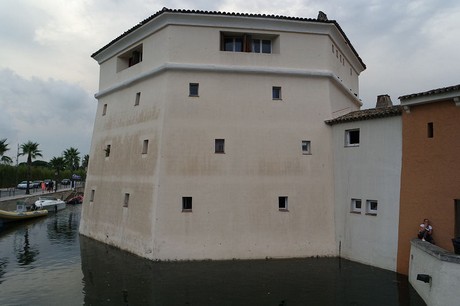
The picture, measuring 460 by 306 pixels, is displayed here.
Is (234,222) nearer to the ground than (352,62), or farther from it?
nearer to the ground

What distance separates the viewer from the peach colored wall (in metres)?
12.1

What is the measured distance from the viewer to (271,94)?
56.6ft

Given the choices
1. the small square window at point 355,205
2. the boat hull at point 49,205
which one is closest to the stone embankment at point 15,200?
the boat hull at point 49,205

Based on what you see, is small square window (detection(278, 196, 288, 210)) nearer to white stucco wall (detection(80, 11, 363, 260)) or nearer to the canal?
white stucco wall (detection(80, 11, 363, 260))

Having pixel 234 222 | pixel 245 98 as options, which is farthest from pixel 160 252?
pixel 245 98

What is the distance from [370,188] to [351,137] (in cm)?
273

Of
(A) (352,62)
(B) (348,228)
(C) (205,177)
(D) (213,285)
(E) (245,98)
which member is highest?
(A) (352,62)

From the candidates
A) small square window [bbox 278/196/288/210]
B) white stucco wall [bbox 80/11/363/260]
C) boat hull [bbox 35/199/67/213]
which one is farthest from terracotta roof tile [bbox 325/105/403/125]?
boat hull [bbox 35/199/67/213]

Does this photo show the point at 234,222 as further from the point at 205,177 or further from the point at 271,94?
the point at 271,94

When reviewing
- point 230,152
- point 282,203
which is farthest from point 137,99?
point 282,203

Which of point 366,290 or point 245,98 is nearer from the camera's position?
point 366,290

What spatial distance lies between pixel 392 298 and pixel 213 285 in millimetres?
6008

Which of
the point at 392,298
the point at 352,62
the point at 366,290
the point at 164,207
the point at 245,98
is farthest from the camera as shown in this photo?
the point at 352,62

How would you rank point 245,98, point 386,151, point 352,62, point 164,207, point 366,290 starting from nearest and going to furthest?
point 366,290 → point 386,151 → point 164,207 → point 245,98 → point 352,62
